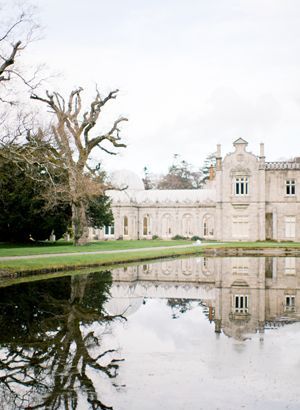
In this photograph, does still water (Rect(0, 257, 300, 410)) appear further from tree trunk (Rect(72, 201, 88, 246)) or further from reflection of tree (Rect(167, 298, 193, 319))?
tree trunk (Rect(72, 201, 88, 246))

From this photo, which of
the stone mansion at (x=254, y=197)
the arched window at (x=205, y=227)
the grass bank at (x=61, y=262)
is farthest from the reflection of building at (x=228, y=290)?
the arched window at (x=205, y=227)

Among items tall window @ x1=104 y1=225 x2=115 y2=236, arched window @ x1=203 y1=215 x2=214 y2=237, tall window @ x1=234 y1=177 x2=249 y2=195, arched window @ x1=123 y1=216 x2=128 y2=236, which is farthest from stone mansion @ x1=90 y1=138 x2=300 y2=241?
tall window @ x1=104 y1=225 x2=115 y2=236

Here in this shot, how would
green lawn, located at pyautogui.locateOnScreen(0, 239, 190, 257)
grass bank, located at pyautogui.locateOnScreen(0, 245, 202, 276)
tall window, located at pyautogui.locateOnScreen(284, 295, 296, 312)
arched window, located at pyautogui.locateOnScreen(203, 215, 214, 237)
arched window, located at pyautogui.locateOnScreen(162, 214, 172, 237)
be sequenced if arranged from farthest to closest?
Result: arched window, located at pyautogui.locateOnScreen(162, 214, 172, 237) < arched window, located at pyautogui.locateOnScreen(203, 215, 214, 237) < green lawn, located at pyautogui.locateOnScreen(0, 239, 190, 257) < grass bank, located at pyautogui.locateOnScreen(0, 245, 202, 276) < tall window, located at pyautogui.locateOnScreen(284, 295, 296, 312)

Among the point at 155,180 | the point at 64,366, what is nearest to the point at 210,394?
the point at 64,366

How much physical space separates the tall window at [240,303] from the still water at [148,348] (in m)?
0.02

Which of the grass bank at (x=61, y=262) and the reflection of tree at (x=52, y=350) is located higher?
the grass bank at (x=61, y=262)

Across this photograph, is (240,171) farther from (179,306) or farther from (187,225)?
(179,306)

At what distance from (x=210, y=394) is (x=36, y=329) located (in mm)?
3811

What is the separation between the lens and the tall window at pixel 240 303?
Result: 1020 centimetres

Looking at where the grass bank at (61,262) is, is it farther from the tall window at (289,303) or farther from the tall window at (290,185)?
the tall window at (290,185)

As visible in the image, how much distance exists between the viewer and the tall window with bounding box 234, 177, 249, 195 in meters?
46.2

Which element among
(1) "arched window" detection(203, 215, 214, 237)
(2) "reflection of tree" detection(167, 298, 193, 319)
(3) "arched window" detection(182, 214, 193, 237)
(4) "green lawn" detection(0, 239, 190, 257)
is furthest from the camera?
(3) "arched window" detection(182, 214, 193, 237)

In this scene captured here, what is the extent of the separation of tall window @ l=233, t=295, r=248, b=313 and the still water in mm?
21

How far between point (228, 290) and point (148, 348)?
642 centimetres
